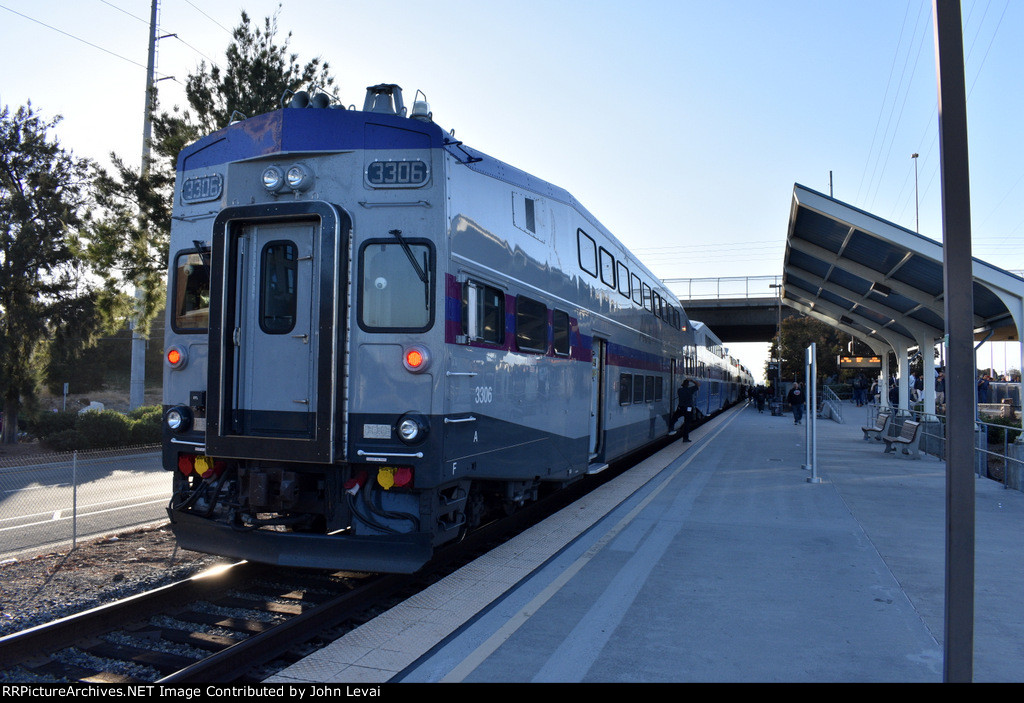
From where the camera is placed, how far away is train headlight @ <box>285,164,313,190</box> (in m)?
5.92

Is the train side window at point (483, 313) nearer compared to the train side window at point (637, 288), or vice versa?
the train side window at point (483, 313)

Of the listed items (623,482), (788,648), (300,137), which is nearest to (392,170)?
(300,137)

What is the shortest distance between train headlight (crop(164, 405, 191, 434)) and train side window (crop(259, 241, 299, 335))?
107 centimetres

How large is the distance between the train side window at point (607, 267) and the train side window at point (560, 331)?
2258mm

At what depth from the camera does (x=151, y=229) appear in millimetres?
11727

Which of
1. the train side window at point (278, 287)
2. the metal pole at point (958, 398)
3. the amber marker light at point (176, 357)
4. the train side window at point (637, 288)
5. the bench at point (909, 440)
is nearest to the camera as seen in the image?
the metal pole at point (958, 398)

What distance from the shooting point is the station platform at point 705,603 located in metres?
4.26

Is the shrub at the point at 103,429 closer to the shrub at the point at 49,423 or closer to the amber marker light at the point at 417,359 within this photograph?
the shrub at the point at 49,423

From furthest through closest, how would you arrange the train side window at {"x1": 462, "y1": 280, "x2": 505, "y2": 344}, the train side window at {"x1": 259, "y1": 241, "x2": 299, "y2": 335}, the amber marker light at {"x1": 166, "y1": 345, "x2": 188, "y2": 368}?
the amber marker light at {"x1": 166, "y1": 345, "x2": 188, "y2": 368} → the train side window at {"x1": 462, "y1": 280, "x2": 505, "y2": 344} → the train side window at {"x1": 259, "y1": 241, "x2": 299, "y2": 335}

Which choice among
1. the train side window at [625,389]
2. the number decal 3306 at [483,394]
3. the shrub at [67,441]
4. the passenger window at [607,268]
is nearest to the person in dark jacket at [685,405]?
the train side window at [625,389]

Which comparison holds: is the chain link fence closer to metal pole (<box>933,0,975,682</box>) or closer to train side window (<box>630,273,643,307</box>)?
metal pole (<box>933,0,975,682</box>)

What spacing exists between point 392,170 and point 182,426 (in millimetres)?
2841

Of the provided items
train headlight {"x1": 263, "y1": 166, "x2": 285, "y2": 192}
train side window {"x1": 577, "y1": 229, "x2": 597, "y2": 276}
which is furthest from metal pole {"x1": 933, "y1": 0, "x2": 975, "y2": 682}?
train side window {"x1": 577, "y1": 229, "x2": 597, "y2": 276}

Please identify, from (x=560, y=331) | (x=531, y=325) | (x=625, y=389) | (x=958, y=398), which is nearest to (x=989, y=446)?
(x=625, y=389)
